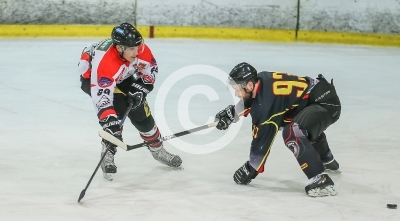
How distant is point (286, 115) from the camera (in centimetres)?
372

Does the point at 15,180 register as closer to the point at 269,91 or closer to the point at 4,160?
the point at 4,160

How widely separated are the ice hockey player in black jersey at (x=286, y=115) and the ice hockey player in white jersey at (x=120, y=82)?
0.50 meters

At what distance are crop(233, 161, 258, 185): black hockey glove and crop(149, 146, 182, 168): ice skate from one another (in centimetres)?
43

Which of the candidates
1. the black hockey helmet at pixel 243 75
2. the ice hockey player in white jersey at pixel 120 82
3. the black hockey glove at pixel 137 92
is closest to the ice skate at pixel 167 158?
the ice hockey player in white jersey at pixel 120 82

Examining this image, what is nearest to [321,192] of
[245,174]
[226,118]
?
[245,174]

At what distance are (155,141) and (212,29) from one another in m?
6.07

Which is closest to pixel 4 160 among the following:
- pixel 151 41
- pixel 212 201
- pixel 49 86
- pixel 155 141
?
pixel 155 141

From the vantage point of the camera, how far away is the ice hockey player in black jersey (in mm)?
3541

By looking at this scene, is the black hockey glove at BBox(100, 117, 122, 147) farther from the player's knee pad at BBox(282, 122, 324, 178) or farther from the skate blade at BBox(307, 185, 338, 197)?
the skate blade at BBox(307, 185, 338, 197)

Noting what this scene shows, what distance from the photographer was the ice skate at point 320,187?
352 centimetres

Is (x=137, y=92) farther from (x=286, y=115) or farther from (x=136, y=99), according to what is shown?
(x=286, y=115)

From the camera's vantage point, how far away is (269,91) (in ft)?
11.7

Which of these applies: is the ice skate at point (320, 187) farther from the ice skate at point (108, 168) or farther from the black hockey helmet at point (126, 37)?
the black hockey helmet at point (126, 37)

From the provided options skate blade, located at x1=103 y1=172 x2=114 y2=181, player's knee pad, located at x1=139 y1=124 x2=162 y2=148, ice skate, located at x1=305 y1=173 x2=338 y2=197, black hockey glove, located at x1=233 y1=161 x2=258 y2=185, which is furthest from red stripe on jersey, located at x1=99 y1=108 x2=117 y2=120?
ice skate, located at x1=305 y1=173 x2=338 y2=197
